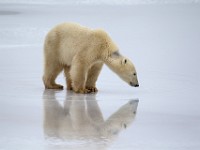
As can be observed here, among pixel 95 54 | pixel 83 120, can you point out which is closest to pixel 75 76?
pixel 95 54

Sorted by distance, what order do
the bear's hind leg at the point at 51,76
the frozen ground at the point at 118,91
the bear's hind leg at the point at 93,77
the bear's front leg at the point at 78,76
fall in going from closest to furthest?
the frozen ground at the point at 118,91 < the bear's front leg at the point at 78,76 < the bear's hind leg at the point at 93,77 < the bear's hind leg at the point at 51,76

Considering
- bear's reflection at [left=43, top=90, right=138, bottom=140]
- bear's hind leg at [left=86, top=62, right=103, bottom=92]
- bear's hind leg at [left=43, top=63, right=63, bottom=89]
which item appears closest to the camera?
bear's reflection at [left=43, top=90, right=138, bottom=140]

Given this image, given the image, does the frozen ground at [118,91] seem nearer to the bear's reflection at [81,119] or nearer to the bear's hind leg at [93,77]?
the bear's reflection at [81,119]

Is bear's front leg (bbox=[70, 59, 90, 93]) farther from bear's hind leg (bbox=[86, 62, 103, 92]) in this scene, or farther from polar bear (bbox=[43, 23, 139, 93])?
bear's hind leg (bbox=[86, 62, 103, 92])

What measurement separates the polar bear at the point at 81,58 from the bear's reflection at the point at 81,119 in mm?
472

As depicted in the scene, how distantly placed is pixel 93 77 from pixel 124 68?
18.0 inches

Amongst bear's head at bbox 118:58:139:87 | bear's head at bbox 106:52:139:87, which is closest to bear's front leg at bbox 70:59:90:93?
bear's head at bbox 106:52:139:87

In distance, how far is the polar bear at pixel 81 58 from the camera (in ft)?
26.1

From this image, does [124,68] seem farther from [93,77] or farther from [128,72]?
[93,77]

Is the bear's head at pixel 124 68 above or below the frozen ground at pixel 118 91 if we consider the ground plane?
above

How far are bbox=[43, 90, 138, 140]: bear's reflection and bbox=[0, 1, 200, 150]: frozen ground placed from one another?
0.01m

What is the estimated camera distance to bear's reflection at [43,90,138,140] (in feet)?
17.9

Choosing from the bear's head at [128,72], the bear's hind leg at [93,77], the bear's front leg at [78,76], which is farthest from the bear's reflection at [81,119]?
the bear's head at [128,72]

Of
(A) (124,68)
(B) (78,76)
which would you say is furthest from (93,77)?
(A) (124,68)
